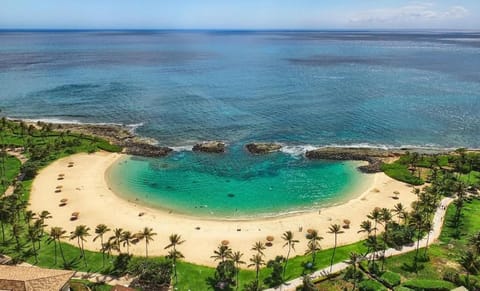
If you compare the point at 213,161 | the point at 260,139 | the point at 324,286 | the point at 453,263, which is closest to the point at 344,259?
the point at 324,286

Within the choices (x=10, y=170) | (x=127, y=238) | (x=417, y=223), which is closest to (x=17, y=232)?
(x=127, y=238)

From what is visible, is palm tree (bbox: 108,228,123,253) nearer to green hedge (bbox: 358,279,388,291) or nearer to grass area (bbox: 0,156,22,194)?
grass area (bbox: 0,156,22,194)

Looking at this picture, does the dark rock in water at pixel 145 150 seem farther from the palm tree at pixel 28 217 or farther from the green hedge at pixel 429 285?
the green hedge at pixel 429 285

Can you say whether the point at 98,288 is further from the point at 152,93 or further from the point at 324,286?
the point at 152,93

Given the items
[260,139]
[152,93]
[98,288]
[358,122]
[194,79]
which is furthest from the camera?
[194,79]

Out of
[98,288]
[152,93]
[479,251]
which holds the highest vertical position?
[152,93]

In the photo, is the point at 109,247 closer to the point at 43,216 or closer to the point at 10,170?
the point at 43,216
